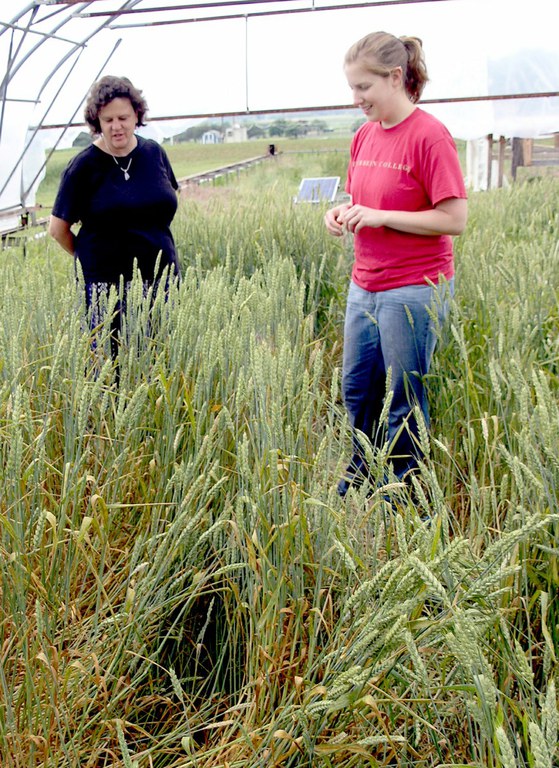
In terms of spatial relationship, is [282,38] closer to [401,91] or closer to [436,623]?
[401,91]

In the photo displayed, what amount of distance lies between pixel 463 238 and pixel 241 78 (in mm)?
5225

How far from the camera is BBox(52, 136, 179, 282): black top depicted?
2604 mm

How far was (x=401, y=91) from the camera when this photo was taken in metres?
2.13

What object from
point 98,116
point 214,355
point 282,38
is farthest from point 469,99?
point 214,355

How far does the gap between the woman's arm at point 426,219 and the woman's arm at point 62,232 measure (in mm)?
1053

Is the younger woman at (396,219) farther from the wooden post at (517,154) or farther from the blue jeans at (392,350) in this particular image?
the wooden post at (517,154)

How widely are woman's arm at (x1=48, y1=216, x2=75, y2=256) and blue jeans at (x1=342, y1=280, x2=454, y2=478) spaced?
1.00 m

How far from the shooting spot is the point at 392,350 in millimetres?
2225

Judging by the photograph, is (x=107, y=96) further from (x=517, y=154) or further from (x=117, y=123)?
(x=517, y=154)

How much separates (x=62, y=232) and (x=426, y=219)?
1.28 m

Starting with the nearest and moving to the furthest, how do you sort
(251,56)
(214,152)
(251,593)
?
(251,593)
(251,56)
(214,152)

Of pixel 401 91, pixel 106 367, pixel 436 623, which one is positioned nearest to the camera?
pixel 436 623

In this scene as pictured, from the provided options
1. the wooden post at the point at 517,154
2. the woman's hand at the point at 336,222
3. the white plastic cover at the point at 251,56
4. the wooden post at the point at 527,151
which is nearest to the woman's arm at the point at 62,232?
the woman's hand at the point at 336,222

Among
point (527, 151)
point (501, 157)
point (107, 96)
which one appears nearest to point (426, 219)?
point (107, 96)
